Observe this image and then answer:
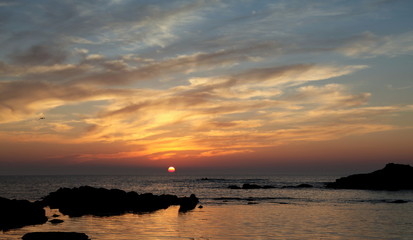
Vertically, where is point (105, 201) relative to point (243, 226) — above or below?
above

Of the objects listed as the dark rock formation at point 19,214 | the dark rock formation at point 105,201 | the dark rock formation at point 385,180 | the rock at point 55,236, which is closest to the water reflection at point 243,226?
the rock at point 55,236

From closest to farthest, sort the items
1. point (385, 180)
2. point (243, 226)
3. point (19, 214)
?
point (243, 226) < point (19, 214) < point (385, 180)

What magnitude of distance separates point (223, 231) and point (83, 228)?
15.0 meters

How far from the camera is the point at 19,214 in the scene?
4459 centimetres

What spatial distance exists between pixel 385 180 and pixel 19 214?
4766 inches

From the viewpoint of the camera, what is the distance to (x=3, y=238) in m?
33.8

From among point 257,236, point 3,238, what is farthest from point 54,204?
point 257,236

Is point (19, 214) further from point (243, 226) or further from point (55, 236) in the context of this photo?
point (243, 226)

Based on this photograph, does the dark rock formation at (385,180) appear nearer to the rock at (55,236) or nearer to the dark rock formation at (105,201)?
the dark rock formation at (105,201)

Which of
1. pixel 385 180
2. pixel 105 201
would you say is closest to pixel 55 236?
pixel 105 201

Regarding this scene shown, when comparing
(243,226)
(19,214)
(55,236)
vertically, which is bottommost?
(243,226)

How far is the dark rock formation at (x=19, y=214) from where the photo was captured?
143ft

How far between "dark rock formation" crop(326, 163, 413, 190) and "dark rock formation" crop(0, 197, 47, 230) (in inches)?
4349

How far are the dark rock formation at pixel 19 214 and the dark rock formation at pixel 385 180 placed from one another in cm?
11046
